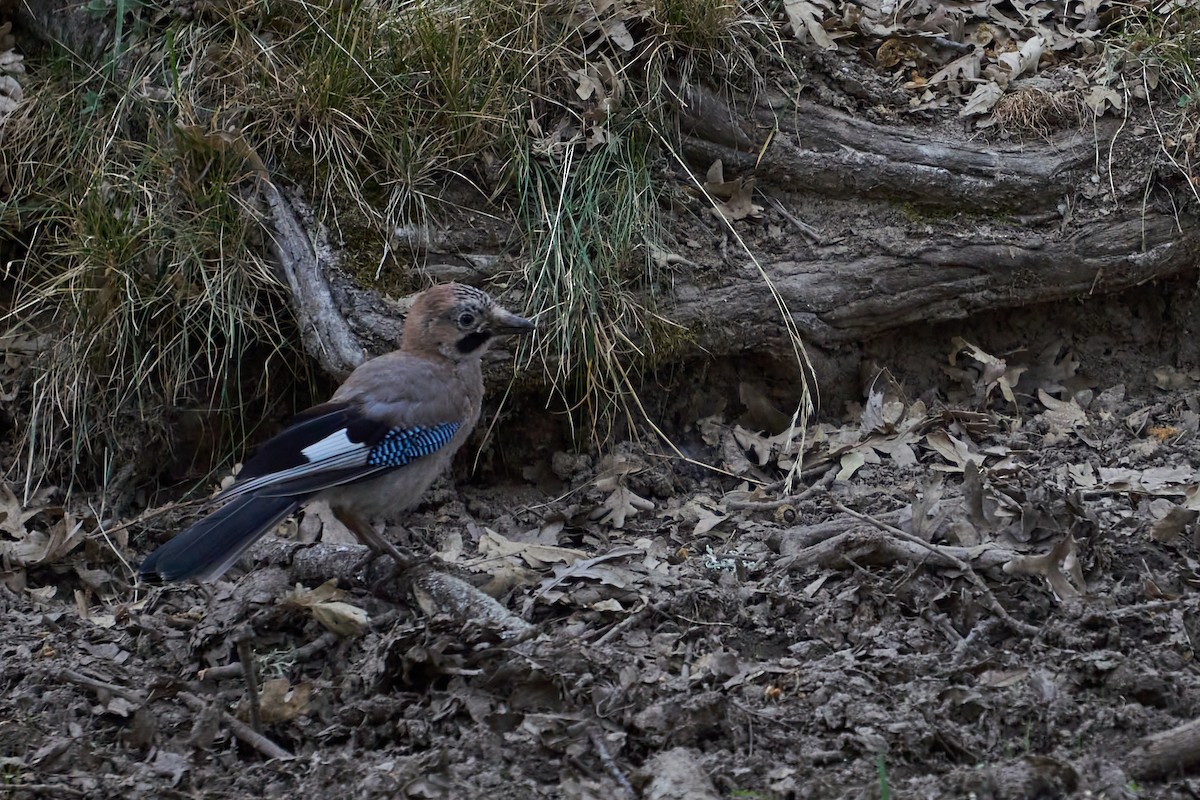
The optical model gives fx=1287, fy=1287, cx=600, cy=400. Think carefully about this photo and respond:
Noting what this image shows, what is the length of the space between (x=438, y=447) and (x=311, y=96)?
149cm

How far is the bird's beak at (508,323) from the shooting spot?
14.7 feet

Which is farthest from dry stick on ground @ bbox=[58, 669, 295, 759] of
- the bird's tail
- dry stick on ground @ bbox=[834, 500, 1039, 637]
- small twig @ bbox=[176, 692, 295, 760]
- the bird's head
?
dry stick on ground @ bbox=[834, 500, 1039, 637]

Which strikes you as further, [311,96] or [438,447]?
[311,96]

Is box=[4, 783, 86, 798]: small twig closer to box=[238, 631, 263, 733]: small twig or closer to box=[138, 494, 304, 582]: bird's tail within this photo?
box=[238, 631, 263, 733]: small twig

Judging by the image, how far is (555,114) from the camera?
507 cm

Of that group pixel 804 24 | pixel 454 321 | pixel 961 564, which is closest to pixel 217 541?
pixel 454 321

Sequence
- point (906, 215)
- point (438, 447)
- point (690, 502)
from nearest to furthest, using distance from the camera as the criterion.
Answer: point (438, 447)
point (690, 502)
point (906, 215)

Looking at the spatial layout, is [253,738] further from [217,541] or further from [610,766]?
[610,766]

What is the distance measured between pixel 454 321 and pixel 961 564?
188cm

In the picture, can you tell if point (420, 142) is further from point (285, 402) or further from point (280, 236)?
point (285, 402)

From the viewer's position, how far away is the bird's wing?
13.1 feet

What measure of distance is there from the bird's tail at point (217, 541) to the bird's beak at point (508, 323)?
100cm

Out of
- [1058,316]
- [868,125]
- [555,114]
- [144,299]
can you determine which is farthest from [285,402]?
[1058,316]

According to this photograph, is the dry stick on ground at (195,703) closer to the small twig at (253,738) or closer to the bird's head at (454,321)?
the small twig at (253,738)
